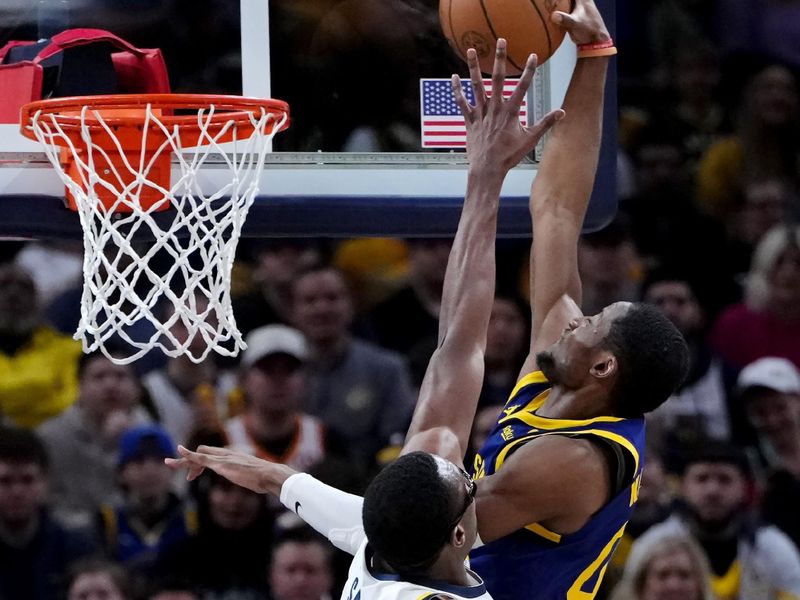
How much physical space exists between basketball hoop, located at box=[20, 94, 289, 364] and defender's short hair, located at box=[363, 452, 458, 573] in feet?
3.10

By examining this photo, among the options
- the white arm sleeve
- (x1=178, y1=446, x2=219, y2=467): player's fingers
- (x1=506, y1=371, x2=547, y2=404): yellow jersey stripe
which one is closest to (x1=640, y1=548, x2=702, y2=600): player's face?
(x1=506, y1=371, x2=547, y2=404): yellow jersey stripe

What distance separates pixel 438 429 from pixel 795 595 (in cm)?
254

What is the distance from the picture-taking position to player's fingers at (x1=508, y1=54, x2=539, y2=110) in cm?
251

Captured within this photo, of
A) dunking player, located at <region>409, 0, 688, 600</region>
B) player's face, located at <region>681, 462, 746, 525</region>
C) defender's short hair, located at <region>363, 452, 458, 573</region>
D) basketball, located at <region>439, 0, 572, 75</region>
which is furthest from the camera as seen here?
player's face, located at <region>681, 462, 746, 525</region>

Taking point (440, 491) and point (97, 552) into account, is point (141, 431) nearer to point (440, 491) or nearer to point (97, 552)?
point (97, 552)

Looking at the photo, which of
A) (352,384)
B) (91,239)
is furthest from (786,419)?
(91,239)

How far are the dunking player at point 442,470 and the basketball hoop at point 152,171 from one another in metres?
0.51

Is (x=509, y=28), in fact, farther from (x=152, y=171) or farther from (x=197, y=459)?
(x=197, y=459)

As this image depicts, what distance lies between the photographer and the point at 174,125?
3.07m

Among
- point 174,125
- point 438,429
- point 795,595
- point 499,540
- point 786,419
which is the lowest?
point 795,595

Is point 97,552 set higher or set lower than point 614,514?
lower

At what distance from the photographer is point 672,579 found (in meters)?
4.41

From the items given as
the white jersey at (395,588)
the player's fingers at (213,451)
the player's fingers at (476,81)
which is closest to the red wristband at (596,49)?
the player's fingers at (476,81)

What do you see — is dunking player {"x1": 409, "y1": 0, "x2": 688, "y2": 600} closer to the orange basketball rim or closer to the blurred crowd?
the orange basketball rim
